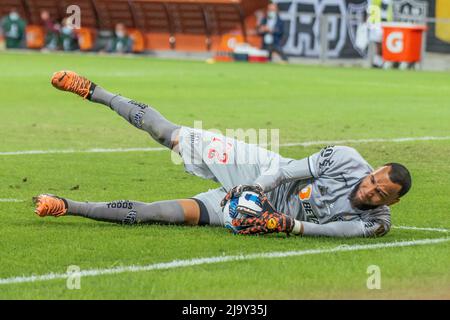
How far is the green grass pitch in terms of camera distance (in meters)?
7.70

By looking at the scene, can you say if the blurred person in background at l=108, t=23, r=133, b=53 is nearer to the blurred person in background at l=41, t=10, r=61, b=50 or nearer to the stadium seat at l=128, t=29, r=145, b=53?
the stadium seat at l=128, t=29, r=145, b=53

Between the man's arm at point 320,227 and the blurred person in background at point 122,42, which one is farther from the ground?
the man's arm at point 320,227

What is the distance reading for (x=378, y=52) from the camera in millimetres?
43031

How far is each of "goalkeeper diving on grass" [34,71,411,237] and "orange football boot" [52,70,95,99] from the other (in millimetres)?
1012

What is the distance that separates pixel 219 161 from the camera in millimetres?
10109

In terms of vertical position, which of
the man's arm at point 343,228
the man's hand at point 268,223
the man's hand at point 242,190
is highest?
the man's hand at point 242,190

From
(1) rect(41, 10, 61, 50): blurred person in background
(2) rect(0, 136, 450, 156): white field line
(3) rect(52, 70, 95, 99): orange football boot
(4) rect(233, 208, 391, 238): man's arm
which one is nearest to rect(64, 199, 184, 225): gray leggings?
(4) rect(233, 208, 391, 238): man's arm

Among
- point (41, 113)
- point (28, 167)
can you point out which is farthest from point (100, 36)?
point (28, 167)

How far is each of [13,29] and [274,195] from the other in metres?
44.3

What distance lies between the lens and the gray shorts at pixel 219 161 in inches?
390

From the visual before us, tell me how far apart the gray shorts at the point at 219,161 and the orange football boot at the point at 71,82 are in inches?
46.4

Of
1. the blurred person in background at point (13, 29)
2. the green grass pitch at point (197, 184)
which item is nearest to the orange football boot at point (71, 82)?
the green grass pitch at point (197, 184)

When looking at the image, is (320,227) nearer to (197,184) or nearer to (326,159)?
(326,159)

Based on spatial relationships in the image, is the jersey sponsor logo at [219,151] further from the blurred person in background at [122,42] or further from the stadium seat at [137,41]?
the stadium seat at [137,41]
